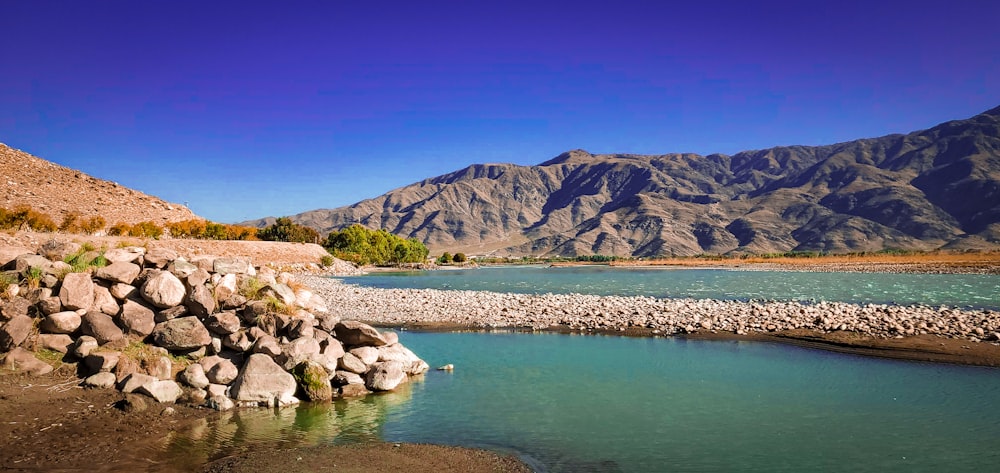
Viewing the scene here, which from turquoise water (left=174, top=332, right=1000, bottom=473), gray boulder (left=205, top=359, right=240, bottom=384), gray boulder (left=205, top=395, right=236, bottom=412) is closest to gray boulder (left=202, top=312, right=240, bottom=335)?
gray boulder (left=205, top=359, right=240, bottom=384)

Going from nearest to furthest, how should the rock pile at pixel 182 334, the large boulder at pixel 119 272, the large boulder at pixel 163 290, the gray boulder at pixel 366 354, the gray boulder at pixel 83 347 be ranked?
the rock pile at pixel 182 334, the gray boulder at pixel 83 347, the large boulder at pixel 163 290, the large boulder at pixel 119 272, the gray boulder at pixel 366 354

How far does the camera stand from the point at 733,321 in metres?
25.0

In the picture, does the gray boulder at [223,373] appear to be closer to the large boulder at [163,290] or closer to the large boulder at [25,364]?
the large boulder at [163,290]

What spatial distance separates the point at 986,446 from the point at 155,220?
84338 mm

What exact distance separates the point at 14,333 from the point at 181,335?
3.42 meters

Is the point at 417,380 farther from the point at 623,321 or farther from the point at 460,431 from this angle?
the point at 623,321

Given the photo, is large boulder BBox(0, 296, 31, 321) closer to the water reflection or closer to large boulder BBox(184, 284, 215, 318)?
large boulder BBox(184, 284, 215, 318)

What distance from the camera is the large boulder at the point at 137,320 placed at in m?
13.8

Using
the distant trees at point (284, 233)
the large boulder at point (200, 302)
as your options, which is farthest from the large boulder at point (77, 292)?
the distant trees at point (284, 233)

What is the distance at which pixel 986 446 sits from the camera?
11047 millimetres

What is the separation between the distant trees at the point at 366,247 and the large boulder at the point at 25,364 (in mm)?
101144

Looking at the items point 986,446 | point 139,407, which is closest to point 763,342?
point 986,446

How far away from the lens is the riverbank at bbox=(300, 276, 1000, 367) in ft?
65.4

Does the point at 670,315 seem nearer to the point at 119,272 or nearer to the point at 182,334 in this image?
the point at 182,334
